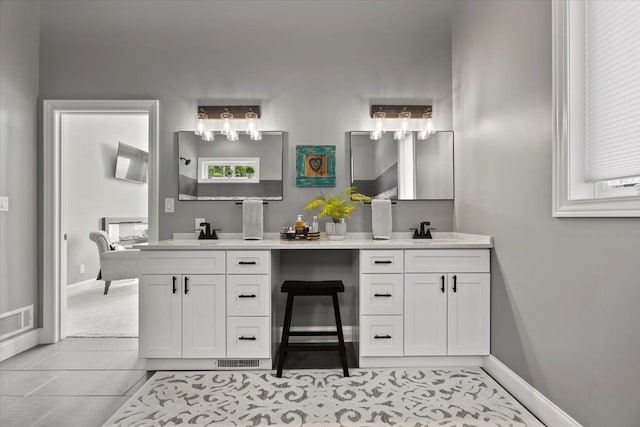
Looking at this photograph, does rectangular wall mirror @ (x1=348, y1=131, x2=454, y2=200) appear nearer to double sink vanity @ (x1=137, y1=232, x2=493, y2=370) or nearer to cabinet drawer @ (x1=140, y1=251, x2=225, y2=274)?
double sink vanity @ (x1=137, y1=232, x2=493, y2=370)

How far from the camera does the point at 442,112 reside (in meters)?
3.05

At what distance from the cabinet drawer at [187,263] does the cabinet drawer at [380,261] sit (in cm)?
98

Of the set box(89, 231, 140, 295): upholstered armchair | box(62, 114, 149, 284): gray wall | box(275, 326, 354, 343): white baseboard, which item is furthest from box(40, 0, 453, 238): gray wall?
box(62, 114, 149, 284): gray wall

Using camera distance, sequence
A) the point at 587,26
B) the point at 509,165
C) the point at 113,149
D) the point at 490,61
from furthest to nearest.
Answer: the point at 113,149
the point at 490,61
the point at 509,165
the point at 587,26

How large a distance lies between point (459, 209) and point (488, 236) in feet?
1.75

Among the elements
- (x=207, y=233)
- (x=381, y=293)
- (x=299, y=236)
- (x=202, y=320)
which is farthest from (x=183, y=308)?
(x=381, y=293)

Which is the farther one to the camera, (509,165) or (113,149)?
(113,149)

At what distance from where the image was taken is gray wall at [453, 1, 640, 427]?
1.40m

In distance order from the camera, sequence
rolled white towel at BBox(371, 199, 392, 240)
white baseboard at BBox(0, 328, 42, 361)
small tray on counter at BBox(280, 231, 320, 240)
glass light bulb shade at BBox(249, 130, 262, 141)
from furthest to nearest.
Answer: glass light bulb shade at BBox(249, 130, 262, 141)
rolled white towel at BBox(371, 199, 392, 240)
small tray on counter at BBox(280, 231, 320, 240)
white baseboard at BBox(0, 328, 42, 361)

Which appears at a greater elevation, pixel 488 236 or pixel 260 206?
pixel 260 206

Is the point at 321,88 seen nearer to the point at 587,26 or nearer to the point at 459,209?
the point at 459,209

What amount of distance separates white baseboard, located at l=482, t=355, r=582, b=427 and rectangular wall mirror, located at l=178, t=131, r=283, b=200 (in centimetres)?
202

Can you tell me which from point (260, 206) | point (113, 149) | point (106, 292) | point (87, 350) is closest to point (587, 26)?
point (260, 206)

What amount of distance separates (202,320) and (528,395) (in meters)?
2.03
